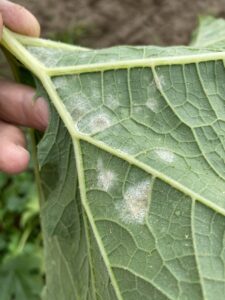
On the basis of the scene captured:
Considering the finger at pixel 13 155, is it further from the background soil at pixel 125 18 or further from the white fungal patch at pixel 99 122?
the background soil at pixel 125 18

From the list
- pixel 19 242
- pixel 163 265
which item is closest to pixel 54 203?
pixel 163 265

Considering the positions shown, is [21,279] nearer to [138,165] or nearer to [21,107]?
[21,107]

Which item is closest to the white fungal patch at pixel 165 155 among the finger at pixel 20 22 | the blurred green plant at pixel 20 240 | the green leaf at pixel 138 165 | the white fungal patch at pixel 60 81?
the green leaf at pixel 138 165

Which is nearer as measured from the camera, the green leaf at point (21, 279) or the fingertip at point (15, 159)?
the fingertip at point (15, 159)

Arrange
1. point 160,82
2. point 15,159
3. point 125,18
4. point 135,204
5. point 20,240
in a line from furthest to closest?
Answer: point 125,18 < point 20,240 < point 15,159 < point 160,82 < point 135,204

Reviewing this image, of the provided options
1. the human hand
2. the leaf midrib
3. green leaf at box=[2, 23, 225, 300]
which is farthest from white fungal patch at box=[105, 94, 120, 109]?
the human hand

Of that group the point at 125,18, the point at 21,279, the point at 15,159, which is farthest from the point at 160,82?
the point at 125,18
